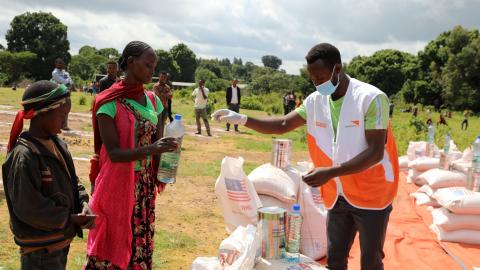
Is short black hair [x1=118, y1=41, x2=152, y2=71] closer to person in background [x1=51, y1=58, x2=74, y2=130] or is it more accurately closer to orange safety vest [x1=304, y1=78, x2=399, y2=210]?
orange safety vest [x1=304, y1=78, x2=399, y2=210]

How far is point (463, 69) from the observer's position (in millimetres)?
32250

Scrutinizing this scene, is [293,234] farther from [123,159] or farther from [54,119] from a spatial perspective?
[54,119]

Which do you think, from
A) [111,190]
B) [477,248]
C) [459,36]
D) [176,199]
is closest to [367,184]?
[111,190]

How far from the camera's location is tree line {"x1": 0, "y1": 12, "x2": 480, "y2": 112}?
32.4 metres

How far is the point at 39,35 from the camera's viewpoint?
46.8m

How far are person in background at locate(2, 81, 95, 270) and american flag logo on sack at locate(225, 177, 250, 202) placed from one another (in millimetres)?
1464

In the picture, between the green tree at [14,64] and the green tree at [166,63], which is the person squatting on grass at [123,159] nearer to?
the green tree at [14,64]

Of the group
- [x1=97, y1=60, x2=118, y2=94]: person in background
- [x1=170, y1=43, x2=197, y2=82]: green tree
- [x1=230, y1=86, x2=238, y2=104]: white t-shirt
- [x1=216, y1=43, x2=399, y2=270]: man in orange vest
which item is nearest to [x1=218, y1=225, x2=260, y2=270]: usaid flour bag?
[x1=216, y1=43, x2=399, y2=270]: man in orange vest

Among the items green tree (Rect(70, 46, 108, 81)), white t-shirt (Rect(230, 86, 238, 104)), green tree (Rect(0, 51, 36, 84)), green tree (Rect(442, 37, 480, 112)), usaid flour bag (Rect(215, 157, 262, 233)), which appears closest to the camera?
usaid flour bag (Rect(215, 157, 262, 233))

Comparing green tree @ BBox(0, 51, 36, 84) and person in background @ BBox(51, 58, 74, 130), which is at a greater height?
green tree @ BBox(0, 51, 36, 84)

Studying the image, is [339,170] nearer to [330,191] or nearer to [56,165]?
[330,191]

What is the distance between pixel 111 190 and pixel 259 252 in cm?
83

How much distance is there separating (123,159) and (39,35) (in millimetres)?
50287

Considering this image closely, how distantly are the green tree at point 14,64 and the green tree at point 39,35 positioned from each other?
3069mm
